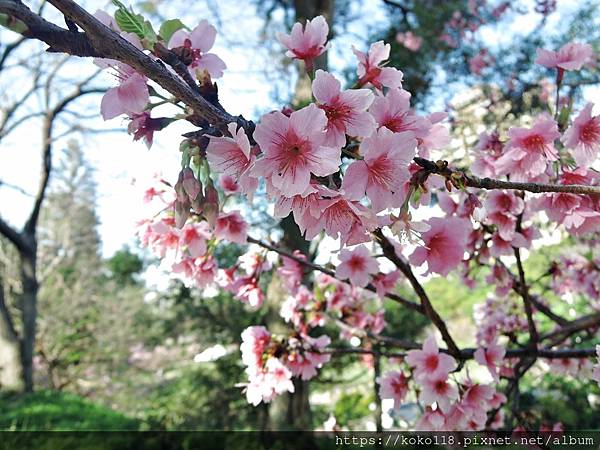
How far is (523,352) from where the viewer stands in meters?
1.67

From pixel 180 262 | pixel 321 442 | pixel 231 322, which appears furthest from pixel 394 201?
pixel 231 322

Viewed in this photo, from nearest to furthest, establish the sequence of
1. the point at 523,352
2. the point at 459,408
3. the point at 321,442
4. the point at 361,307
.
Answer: the point at 459,408 → the point at 523,352 → the point at 361,307 → the point at 321,442

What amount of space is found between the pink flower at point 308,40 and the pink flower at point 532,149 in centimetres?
50

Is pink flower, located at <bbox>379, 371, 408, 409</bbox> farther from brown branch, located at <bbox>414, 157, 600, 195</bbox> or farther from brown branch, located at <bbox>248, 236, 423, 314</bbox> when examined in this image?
brown branch, located at <bbox>414, 157, 600, 195</bbox>

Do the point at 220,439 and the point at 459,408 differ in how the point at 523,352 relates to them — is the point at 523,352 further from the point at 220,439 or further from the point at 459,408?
the point at 220,439

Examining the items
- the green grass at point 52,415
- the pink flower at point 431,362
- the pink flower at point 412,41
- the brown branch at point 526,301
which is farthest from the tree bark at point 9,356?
the brown branch at point 526,301

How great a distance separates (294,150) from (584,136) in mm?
797

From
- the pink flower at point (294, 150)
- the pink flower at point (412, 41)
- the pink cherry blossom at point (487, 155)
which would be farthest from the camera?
the pink flower at point (412, 41)

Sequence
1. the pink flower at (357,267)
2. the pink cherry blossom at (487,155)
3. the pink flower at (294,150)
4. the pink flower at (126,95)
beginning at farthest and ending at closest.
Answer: the pink flower at (357,267), the pink cherry blossom at (487,155), the pink flower at (126,95), the pink flower at (294,150)

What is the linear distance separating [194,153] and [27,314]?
6933 mm

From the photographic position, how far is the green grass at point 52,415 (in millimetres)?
4109

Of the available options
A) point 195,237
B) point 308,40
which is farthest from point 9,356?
point 308,40

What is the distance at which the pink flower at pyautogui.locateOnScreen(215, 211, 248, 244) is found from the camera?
1345 millimetres

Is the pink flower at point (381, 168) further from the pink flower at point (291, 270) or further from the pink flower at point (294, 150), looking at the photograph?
the pink flower at point (291, 270)
